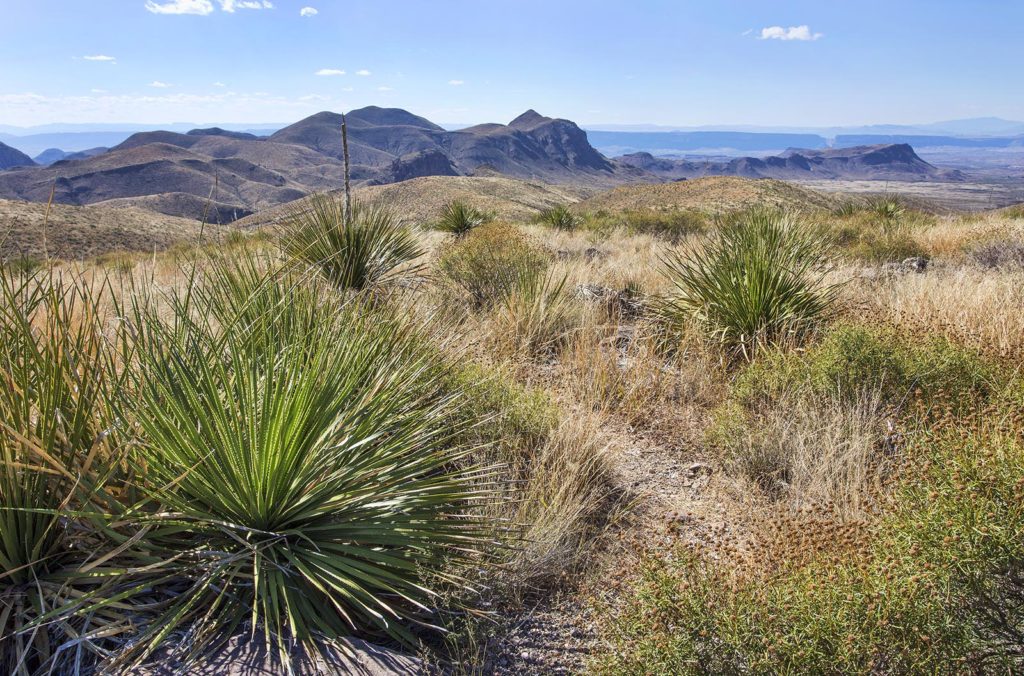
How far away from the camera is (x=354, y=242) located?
6.00m

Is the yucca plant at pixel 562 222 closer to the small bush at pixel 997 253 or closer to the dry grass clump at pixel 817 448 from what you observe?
the small bush at pixel 997 253

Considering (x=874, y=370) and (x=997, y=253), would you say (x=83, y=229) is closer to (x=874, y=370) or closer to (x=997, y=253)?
(x=997, y=253)

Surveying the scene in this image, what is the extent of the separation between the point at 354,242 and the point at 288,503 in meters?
4.34

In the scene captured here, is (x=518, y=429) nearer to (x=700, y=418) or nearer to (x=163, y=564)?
(x=700, y=418)

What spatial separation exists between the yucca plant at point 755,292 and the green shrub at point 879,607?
2677 mm

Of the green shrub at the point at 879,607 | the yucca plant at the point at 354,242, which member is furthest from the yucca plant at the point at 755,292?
the yucca plant at the point at 354,242

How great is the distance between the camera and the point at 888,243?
9352mm

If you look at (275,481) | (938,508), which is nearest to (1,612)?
(275,481)

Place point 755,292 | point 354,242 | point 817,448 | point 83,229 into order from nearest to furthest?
point 817,448, point 755,292, point 354,242, point 83,229

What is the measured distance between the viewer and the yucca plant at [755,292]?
4.75 m

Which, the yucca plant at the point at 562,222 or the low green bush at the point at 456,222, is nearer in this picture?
the low green bush at the point at 456,222

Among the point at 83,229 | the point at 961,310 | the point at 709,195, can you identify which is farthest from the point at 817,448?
the point at 83,229

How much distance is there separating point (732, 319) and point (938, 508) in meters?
3.11

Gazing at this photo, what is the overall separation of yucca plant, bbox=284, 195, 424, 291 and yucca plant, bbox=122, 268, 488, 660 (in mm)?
3393
